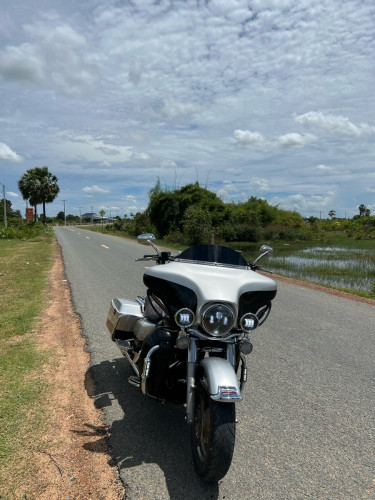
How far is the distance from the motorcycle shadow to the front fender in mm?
682

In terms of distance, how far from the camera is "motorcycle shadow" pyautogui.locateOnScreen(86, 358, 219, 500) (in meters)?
Answer: 2.54

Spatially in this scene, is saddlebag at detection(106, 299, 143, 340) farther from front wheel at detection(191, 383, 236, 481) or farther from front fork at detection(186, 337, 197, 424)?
front wheel at detection(191, 383, 236, 481)

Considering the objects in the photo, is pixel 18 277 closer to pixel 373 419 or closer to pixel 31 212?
pixel 373 419

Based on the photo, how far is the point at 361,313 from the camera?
7.57m

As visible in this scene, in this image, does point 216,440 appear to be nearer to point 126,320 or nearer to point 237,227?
point 126,320

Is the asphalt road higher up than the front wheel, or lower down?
lower down

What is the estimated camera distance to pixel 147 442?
3037 mm

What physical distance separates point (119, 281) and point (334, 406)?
24.5ft

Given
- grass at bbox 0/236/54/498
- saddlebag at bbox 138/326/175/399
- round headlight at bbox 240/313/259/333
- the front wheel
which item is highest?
round headlight at bbox 240/313/259/333

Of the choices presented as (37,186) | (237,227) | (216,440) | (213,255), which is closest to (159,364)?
(216,440)

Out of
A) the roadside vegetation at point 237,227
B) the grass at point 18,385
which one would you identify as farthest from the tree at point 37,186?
the grass at point 18,385

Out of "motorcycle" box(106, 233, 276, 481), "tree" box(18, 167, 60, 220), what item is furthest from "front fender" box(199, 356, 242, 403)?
"tree" box(18, 167, 60, 220)

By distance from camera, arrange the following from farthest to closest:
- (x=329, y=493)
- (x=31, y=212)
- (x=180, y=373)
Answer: (x=31, y=212) < (x=180, y=373) < (x=329, y=493)

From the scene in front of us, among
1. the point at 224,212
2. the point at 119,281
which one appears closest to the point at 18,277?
the point at 119,281
